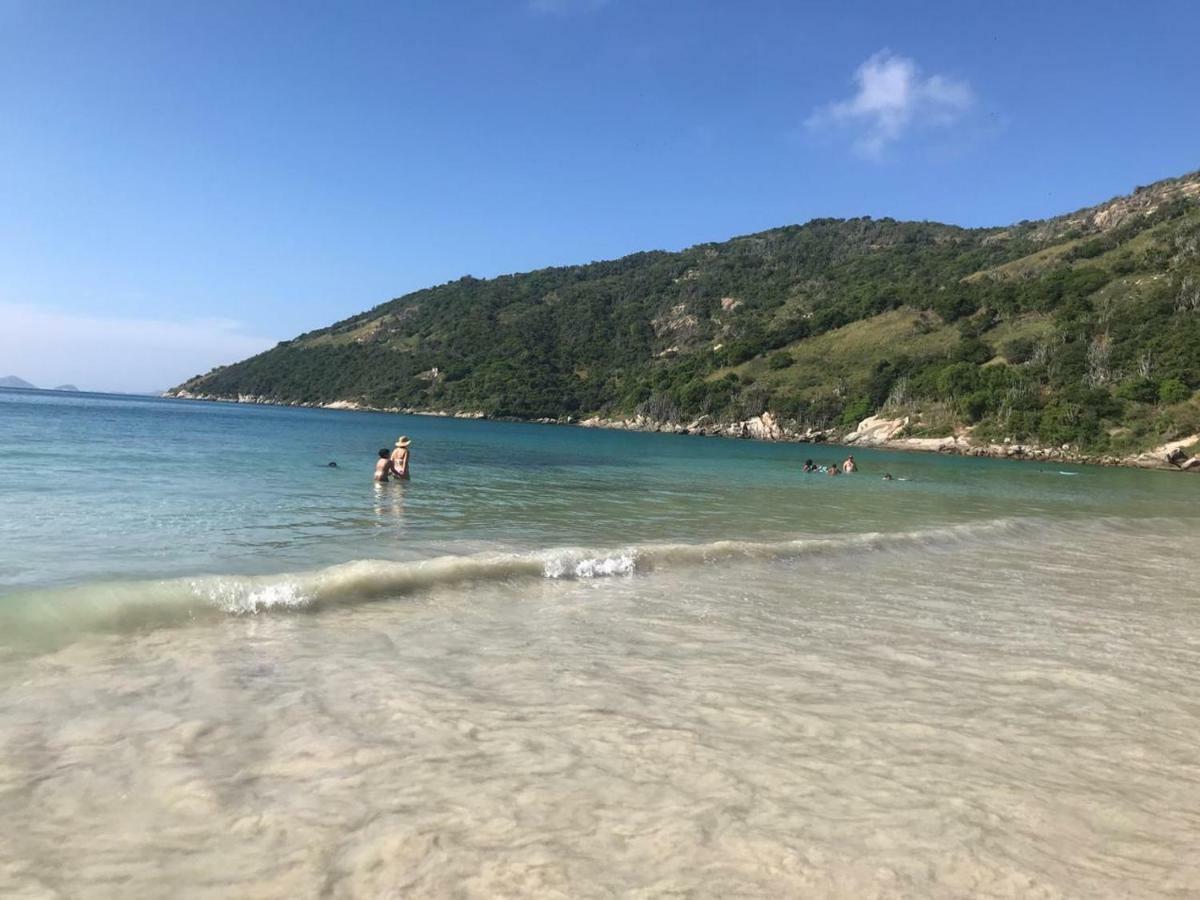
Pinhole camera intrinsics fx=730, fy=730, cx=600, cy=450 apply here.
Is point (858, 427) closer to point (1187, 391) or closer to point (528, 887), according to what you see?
point (1187, 391)

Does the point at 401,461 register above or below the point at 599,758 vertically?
above

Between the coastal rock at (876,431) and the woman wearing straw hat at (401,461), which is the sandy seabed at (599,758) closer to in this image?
the woman wearing straw hat at (401,461)

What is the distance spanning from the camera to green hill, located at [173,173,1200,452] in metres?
82.4

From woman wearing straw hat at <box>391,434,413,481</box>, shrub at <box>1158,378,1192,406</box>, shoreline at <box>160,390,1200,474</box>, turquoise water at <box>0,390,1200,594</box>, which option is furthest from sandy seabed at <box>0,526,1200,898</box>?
shrub at <box>1158,378,1192,406</box>

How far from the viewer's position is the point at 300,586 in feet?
29.2

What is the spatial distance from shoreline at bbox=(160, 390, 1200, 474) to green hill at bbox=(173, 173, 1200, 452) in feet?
6.56

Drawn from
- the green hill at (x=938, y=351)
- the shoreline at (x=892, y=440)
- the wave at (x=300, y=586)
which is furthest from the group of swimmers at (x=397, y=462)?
the green hill at (x=938, y=351)

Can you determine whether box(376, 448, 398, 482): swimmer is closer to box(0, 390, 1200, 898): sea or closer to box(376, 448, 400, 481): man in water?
box(376, 448, 400, 481): man in water

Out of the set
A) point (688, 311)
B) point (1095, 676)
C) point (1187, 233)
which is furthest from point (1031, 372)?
point (688, 311)

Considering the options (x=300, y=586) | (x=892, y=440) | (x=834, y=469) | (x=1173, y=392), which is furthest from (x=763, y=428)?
(x=300, y=586)

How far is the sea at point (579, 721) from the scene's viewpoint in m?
3.61

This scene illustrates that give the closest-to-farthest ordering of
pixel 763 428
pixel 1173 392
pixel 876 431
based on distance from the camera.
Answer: pixel 1173 392
pixel 876 431
pixel 763 428

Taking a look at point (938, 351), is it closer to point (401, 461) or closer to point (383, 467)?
point (401, 461)

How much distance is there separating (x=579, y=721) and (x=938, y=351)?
118 metres
